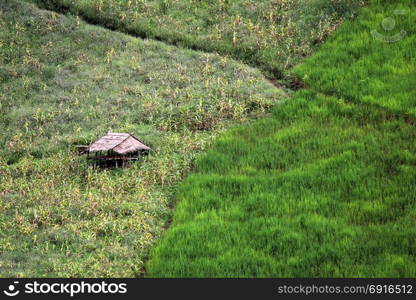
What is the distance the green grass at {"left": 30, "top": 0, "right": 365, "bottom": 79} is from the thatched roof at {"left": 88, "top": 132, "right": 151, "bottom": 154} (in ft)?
21.0

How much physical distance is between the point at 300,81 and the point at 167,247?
940 cm

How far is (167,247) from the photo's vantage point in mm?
12695

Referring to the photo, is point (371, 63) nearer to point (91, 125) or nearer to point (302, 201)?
point (302, 201)

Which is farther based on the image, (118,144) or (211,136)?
(211,136)

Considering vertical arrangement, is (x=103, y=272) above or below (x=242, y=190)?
below

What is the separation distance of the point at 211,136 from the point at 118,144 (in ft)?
8.81

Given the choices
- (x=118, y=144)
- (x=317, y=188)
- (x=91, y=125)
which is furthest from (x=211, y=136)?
(x=317, y=188)

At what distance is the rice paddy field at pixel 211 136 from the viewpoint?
1239cm

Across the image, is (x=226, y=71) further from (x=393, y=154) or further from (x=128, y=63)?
(x=393, y=154)

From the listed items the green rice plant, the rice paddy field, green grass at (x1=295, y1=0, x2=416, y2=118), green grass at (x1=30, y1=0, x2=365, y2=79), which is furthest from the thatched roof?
green grass at (x1=30, y1=0, x2=365, y2=79)

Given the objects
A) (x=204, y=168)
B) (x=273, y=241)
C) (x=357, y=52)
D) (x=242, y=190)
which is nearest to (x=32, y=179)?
(x=204, y=168)

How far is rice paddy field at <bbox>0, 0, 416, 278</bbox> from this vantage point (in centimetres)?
1239

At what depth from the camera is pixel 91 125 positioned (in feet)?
61.3

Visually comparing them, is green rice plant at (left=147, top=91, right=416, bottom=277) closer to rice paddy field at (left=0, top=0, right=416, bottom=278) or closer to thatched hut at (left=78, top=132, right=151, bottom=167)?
rice paddy field at (left=0, top=0, right=416, bottom=278)
